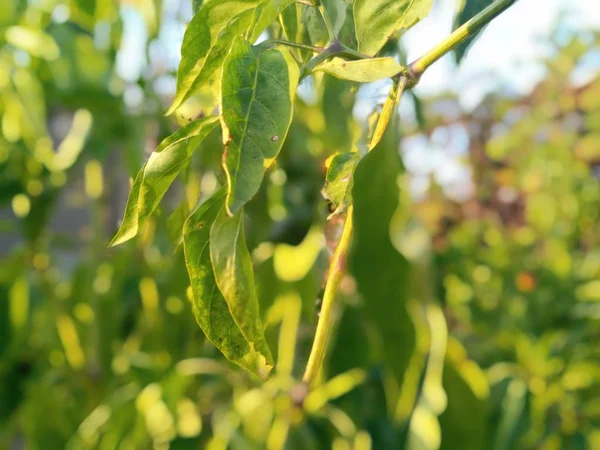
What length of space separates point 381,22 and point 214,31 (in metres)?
0.04

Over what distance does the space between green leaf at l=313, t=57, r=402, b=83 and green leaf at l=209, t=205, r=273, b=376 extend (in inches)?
1.5

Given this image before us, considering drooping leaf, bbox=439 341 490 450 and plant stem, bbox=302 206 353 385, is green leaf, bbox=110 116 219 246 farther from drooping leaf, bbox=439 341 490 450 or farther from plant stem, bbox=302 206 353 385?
drooping leaf, bbox=439 341 490 450

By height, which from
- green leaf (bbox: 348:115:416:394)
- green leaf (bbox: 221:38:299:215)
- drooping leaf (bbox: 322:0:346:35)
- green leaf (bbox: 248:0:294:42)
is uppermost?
green leaf (bbox: 248:0:294:42)

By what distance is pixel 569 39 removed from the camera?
1.19 metres

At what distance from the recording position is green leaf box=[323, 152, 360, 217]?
163mm

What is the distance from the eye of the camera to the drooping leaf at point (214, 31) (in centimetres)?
17

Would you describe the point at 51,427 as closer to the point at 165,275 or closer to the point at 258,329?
the point at 165,275

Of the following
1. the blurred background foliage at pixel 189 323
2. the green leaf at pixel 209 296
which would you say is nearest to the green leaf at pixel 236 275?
the green leaf at pixel 209 296

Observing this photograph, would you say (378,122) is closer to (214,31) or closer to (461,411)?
(214,31)

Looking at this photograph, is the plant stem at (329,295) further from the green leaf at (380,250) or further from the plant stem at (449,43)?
the green leaf at (380,250)

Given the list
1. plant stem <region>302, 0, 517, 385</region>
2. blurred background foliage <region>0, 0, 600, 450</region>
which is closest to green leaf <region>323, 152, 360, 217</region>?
plant stem <region>302, 0, 517, 385</region>

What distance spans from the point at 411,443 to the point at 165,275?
0.92 ft

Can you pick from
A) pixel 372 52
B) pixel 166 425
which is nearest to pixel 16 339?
pixel 166 425


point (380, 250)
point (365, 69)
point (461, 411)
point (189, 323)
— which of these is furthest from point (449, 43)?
point (189, 323)
